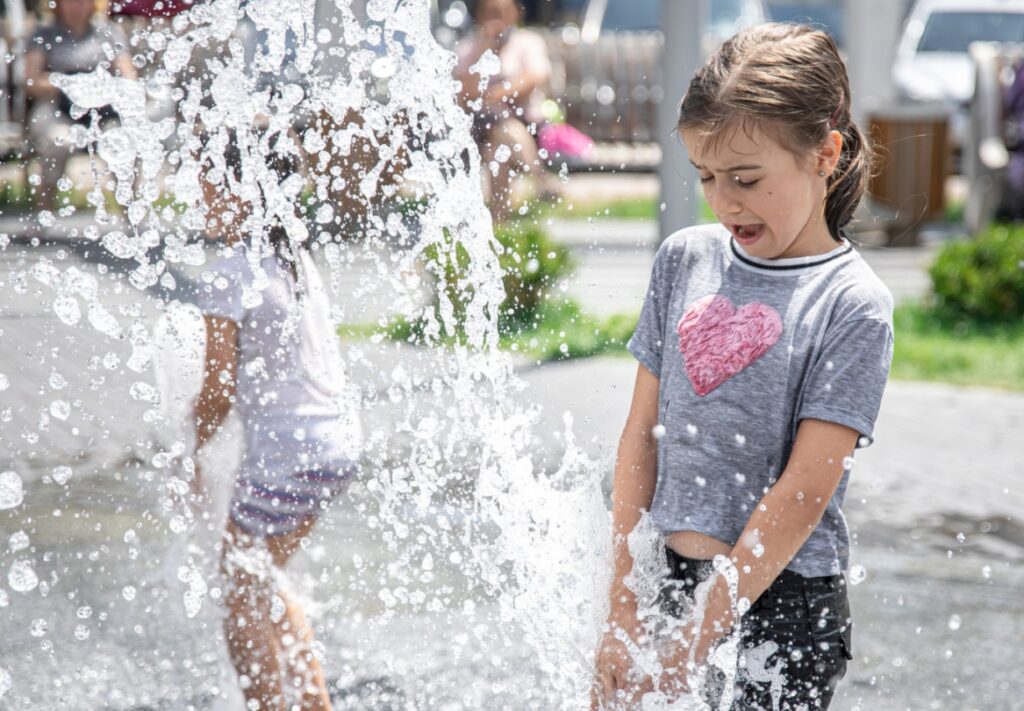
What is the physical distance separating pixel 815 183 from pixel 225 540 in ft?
4.59

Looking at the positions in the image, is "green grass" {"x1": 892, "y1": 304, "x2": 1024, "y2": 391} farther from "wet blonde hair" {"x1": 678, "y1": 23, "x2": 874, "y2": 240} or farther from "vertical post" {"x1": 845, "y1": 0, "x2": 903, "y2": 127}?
"vertical post" {"x1": 845, "y1": 0, "x2": 903, "y2": 127}

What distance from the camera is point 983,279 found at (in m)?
7.65

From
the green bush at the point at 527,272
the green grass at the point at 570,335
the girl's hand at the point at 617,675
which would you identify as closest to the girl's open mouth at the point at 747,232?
the girl's hand at the point at 617,675

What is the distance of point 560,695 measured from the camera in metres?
→ 3.20

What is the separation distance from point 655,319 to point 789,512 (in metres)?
0.41

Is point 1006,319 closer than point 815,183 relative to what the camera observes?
No

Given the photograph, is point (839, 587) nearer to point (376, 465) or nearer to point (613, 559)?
point (613, 559)

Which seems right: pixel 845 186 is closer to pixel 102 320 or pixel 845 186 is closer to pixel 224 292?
pixel 224 292

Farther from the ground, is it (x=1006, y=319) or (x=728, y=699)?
(x=728, y=699)

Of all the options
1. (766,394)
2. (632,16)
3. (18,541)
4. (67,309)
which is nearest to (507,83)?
(18,541)

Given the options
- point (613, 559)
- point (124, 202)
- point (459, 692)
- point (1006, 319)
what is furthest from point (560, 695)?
point (1006, 319)

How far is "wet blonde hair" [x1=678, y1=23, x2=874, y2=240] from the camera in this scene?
195 centimetres

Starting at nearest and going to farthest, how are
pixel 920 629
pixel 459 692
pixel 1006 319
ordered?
pixel 459 692
pixel 920 629
pixel 1006 319

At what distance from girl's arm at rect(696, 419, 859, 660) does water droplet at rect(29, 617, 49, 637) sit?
2202mm
